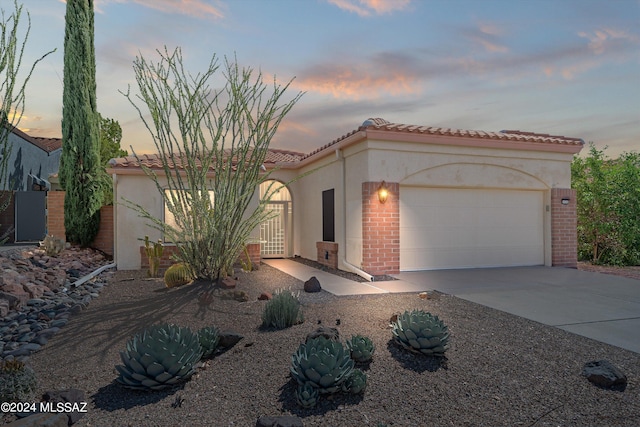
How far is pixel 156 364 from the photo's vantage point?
341cm

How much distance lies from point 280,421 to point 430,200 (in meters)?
8.02

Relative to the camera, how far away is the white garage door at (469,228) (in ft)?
32.9

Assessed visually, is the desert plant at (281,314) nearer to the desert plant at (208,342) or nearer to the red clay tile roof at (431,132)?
the desert plant at (208,342)

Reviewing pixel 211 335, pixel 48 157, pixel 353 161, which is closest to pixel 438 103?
pixel 353 161

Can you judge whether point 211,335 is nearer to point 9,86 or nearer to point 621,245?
point 9,86

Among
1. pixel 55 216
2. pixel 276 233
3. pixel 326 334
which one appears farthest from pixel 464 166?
pixel 55 216

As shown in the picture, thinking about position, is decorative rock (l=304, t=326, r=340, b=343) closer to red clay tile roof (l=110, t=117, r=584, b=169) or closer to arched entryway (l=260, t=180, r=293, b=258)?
red clay tile roof (l=110, t=117, r=584, b=169)

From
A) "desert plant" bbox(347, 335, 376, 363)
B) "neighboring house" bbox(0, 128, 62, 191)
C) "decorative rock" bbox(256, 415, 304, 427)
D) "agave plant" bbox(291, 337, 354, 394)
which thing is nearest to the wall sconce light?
"desert plant" bbox(347, 335, 376, 363)

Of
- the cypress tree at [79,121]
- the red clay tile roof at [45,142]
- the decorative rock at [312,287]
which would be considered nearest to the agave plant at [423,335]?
the decorative rock at [312,287]

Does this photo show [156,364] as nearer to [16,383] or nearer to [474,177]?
[16,383]

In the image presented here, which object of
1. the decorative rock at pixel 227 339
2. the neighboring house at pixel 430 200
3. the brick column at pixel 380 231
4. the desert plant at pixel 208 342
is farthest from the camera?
the neighboring house at pixel 430 200

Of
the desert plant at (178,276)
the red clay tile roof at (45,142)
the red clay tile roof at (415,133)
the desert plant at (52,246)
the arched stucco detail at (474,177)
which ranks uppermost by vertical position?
the red clay tile roof at (45,142)

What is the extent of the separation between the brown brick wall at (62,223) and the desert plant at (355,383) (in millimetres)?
→ 11288

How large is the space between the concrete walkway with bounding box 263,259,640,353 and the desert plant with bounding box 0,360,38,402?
4637mm
